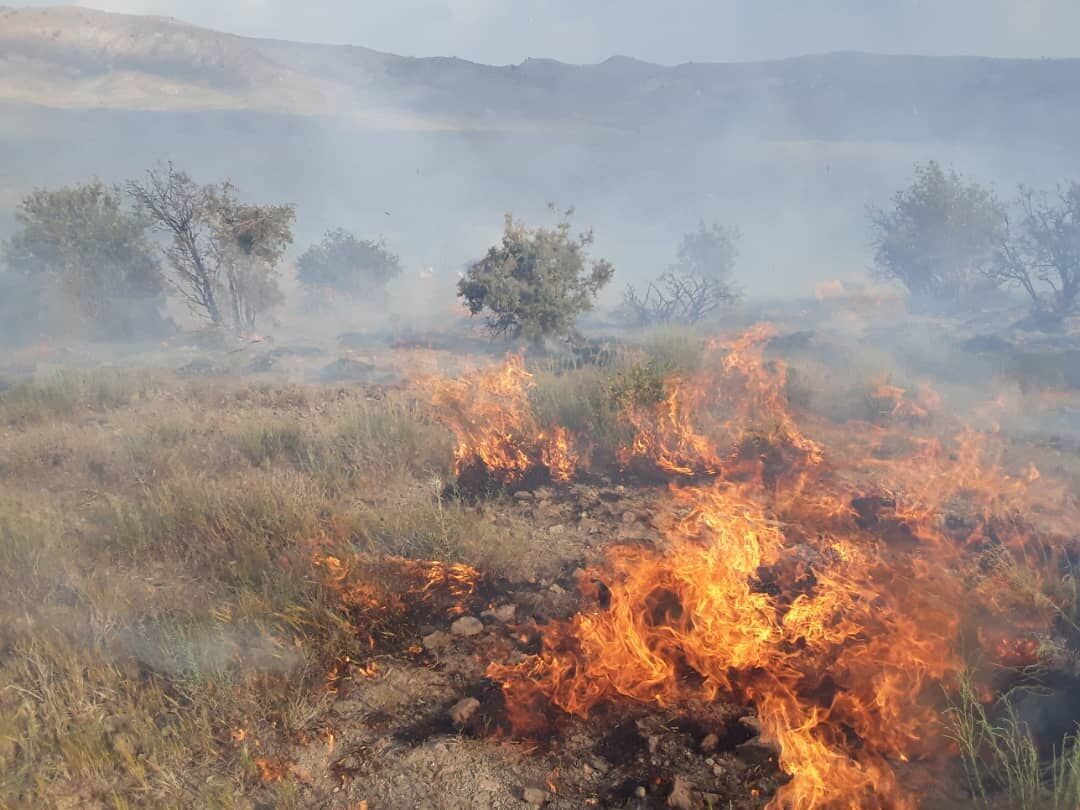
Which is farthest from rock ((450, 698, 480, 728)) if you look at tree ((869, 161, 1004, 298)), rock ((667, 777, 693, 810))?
tree ((869, 161, 1004, 298))

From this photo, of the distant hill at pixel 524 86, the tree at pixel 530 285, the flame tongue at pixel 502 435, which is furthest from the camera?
the distant hill at pixel 524 86

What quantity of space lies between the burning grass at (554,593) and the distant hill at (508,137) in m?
36.1

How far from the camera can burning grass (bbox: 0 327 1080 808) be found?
3.23 metres

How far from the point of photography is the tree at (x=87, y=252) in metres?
20.6

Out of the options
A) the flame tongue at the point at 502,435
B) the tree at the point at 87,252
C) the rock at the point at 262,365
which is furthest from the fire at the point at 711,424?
the tree at the point at 87,252

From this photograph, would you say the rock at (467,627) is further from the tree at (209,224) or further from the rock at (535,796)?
the tree at (209,224)

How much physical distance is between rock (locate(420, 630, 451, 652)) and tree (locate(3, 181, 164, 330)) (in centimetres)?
2130

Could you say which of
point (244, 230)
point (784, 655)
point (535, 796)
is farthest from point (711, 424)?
point (244, 230)

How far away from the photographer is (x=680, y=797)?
9.52ft

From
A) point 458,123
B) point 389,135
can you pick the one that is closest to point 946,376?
point 389,135

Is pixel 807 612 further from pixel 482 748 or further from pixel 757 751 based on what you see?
pixel 482 748

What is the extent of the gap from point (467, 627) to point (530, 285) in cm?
1325

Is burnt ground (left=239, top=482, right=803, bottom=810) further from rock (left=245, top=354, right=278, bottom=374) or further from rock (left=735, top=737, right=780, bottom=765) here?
rock (left=245, top=354, right=278, bottom=374)

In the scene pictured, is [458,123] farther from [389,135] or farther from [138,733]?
[138,733]
